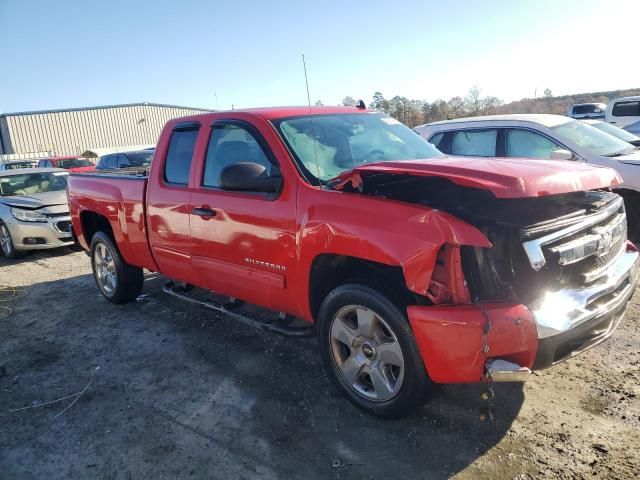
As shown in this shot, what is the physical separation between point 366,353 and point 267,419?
778 millimetres

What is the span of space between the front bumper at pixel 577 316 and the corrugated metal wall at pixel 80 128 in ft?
137

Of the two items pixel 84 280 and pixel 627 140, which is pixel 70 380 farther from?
pixel 627 140

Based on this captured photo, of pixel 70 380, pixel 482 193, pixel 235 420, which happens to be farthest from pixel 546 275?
pixel 70 380

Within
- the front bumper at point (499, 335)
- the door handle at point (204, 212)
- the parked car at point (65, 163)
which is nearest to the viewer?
the front bumper at point (499, 335)

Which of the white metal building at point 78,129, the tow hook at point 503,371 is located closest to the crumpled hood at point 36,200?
the tow hook at point 503,371

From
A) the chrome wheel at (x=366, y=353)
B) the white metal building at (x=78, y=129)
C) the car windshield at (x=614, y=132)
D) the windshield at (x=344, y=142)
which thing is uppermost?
the white metal building at (x=78, y=129)

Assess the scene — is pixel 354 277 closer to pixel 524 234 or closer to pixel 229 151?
pixel 524 234

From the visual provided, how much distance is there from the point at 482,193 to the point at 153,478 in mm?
2549

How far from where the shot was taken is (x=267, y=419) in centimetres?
315

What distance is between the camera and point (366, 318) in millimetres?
3016

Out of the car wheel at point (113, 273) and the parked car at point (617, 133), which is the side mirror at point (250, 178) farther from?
the parked car at point (617, 133)

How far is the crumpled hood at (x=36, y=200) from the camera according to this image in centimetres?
864

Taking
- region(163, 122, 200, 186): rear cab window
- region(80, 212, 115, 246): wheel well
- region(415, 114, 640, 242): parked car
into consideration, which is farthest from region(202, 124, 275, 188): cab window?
region(415, 114, 640, 242): parked car

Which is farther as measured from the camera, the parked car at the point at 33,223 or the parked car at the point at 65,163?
the parked car at the point at 65,163
